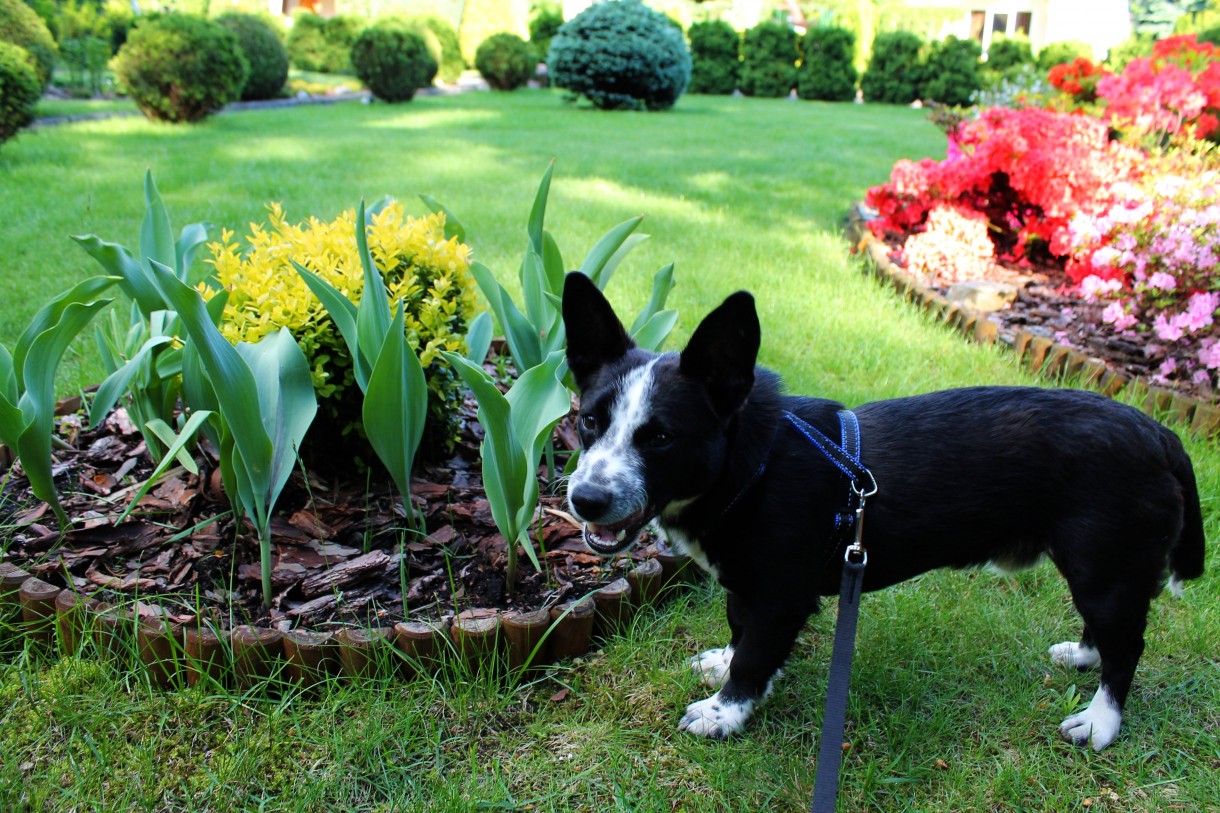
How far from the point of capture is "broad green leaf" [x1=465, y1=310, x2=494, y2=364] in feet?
10.2

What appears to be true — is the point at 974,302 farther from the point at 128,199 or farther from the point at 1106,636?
the point at 128,199

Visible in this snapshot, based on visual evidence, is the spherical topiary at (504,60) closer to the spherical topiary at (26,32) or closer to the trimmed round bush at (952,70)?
the spherical topiary at (26,32)

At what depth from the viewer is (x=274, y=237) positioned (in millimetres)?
3248

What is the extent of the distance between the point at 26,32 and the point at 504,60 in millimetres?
10815

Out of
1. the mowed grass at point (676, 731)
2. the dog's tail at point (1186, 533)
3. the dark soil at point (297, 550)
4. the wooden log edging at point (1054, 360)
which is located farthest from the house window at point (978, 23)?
the dark soil at point (297, 550)

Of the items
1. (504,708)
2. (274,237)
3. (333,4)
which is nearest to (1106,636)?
(504,708)

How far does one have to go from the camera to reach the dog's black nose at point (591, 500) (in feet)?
6.38

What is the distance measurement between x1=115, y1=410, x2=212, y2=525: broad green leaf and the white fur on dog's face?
3.70 feet

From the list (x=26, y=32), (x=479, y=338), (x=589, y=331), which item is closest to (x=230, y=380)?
(x=589, y=331)

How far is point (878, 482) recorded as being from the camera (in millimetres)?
2193

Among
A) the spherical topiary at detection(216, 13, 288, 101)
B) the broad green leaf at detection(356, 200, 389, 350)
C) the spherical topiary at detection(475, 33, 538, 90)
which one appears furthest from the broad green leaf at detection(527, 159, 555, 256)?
the spherical topiary at detection(475, 33, 538, 90)

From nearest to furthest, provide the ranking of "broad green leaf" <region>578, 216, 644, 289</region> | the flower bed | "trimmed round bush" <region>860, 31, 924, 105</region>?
"broad green leaf" <region>578, 216, 644, 289</region>, the flower bed, "trimmed round bush" <region>860, 31, 924, 105</region>

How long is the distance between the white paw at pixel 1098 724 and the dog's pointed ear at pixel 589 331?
1.66 meters

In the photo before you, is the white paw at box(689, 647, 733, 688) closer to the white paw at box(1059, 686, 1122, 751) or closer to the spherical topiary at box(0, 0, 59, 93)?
the white paw at box(1059, 686, 1122, 751)
